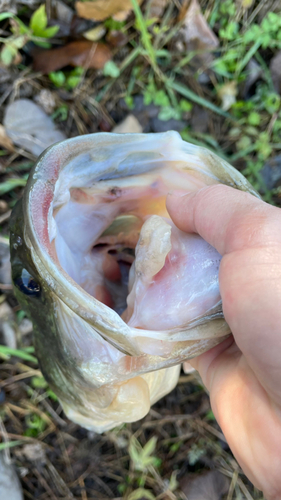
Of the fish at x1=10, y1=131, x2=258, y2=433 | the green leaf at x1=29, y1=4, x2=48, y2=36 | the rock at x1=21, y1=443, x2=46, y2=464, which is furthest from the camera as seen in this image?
the rock at x1=21, y1=443, x2=46, y2=464

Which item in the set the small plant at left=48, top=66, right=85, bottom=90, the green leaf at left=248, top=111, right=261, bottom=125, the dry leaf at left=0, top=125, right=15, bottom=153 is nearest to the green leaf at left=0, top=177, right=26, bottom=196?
the dry leaf at left=0, top=125, right=15, bottom=153

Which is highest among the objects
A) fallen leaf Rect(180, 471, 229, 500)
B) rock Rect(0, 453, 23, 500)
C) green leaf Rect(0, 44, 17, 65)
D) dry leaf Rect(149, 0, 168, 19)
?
dry leaf Rect(149, 0, 168, 19)

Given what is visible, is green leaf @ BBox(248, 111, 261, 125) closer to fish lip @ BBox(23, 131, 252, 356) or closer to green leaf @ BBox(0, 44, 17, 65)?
fish lip @ BBox(23, 131, 252, 356)

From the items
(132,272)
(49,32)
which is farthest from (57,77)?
(132,272)

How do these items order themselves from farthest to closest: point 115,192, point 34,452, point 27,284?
point 34,452
point 115,192
point 27,284

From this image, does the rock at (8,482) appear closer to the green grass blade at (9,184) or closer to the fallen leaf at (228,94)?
the green grass blade at (9,184)

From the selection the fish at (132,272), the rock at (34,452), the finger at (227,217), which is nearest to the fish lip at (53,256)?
the fish at (132,272)

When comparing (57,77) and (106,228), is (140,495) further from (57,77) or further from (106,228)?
(57,77)
